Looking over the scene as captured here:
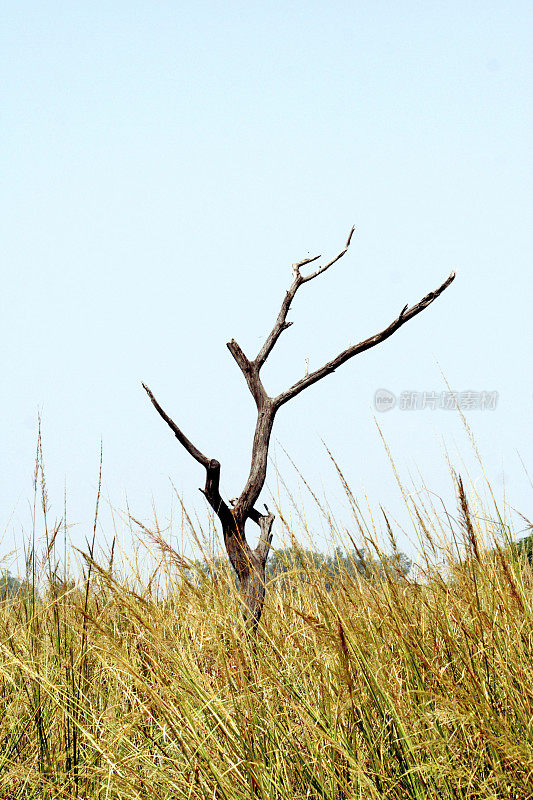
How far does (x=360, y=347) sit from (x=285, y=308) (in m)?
0.54

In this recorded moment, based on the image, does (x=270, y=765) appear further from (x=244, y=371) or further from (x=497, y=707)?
(x=244, y=371)

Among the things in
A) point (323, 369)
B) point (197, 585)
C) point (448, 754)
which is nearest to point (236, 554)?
point (197, 585)

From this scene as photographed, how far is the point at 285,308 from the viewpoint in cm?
421

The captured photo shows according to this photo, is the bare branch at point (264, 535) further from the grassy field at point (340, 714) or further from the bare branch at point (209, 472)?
the grassy field at point (340, 714)

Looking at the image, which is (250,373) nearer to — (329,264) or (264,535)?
(264,535)

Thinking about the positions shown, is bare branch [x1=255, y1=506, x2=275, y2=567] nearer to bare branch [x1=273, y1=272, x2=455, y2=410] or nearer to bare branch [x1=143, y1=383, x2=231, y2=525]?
bare branch [x1=143, y1=383, x2=231, y2=525]

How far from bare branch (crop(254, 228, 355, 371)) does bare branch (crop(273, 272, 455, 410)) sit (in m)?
0.25

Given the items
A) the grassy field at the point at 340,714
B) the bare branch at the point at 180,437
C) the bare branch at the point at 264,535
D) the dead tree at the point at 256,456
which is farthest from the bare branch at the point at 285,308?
the grassy field at the point at 340,714

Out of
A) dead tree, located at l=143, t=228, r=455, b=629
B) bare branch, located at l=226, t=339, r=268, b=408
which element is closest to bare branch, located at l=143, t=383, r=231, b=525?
dead tree, located at l=143, t=228, r=455, b=629

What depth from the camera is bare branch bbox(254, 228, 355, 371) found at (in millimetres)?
4055

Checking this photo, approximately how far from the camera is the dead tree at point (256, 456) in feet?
11.8

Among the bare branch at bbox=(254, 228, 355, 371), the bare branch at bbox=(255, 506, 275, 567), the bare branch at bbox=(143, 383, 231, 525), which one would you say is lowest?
the bare branch at bbox=(255, 506, 275, 567)

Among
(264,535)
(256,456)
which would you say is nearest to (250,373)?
(256,456)

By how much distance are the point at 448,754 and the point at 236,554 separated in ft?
6.16
